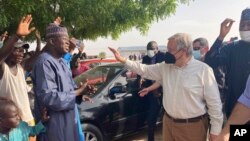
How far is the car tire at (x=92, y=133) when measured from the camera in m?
5.10

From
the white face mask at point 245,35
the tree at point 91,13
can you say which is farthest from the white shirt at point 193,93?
the tree at point 91,13

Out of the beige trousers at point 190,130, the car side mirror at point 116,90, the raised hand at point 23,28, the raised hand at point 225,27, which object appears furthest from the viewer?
the car side mirror at point 116,90

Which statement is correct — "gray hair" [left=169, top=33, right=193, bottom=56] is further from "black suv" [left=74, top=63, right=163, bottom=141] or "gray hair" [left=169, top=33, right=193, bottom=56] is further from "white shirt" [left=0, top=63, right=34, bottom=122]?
"black suv" [left=74, top=63, right=163, bottom=141]

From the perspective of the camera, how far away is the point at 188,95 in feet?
11.1

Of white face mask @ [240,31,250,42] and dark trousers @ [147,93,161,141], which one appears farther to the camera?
dark trousers @ [147,93,161,141]

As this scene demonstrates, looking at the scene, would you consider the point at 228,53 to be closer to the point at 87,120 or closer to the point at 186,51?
the point at 186,51

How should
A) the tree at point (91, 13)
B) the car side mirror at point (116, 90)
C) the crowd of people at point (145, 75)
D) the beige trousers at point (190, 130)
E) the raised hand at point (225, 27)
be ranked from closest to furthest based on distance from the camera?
the crowd of people at point (145, 75), the beige trousers at point (190, 130), the raised hand at point (225, 27), the car side mirror at point (116, 90), the tree at point (91, 13)

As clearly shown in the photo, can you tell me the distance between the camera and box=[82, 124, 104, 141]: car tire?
5102 mm

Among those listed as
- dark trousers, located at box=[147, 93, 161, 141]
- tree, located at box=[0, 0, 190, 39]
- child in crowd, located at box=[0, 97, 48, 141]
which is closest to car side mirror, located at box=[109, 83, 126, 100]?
dark trousers, located at box=[147, 93, 161, 141]

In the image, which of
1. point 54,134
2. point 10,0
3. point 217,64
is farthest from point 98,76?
point 10,0

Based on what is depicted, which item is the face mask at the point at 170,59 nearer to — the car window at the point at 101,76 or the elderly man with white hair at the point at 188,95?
the elderly man with white hair at the point at 188,95

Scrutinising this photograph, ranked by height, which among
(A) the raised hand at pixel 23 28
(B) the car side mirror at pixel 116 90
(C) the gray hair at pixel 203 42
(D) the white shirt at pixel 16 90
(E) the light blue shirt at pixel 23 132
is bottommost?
(B) the car side mirror at pixel 116 90

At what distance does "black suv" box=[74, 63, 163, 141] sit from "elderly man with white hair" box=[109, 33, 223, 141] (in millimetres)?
1863

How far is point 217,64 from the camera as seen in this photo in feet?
13.4
